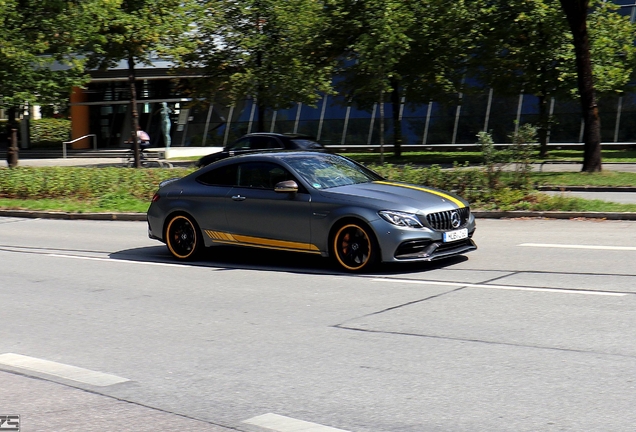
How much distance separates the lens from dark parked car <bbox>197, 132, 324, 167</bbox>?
28.3 metres

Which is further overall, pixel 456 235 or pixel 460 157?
pixel 460 157

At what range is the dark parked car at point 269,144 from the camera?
28344 mm

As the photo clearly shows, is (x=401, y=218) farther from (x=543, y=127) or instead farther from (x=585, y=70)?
(x=543, y=127)

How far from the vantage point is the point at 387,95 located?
38938 mm

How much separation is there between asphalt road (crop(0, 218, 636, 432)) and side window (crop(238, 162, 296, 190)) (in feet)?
3.58

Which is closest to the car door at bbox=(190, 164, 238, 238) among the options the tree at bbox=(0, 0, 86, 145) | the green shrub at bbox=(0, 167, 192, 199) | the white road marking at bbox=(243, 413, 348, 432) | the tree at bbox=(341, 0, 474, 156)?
the white road marking at bbox=(243, 413, 348, 432)

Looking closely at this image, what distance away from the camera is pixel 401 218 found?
33.9 ft

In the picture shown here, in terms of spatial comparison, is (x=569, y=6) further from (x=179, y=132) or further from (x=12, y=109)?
(x=179, y=132)

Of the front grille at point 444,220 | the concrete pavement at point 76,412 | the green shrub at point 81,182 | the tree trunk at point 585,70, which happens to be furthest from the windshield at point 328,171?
the tree trunk at point 585,70

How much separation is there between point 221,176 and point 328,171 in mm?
1586

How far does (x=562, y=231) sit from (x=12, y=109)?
20210mm

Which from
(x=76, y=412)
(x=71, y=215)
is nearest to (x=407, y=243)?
(x=76, y=412)

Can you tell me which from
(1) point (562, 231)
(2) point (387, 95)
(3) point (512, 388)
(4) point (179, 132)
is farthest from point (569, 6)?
(4) point (179, 132)

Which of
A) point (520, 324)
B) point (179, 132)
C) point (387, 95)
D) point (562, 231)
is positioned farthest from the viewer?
point (179, 132)
